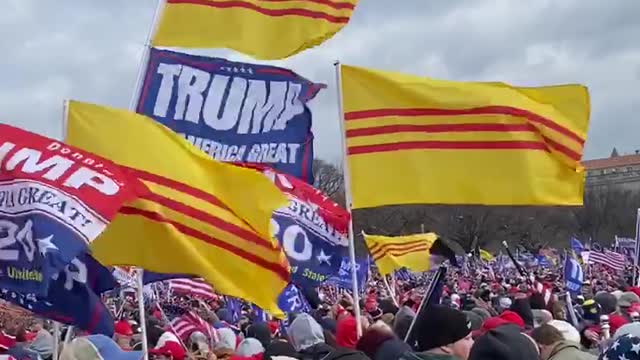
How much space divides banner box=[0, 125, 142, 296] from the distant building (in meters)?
129

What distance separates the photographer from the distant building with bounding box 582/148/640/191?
447 ft

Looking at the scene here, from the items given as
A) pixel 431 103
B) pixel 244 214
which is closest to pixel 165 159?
pixel 244 214

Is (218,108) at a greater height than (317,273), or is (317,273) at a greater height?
(218,108)

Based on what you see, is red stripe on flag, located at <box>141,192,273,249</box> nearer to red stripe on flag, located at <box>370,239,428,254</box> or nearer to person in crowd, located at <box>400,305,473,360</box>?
person in crowd, located at <box>400,305,473,360</box>

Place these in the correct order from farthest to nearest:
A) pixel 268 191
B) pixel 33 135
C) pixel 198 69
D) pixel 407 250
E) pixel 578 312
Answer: pixel 407 250 → pixel 578 312 → pixel 198 69 → pixel 268 191 → pixel 33 135

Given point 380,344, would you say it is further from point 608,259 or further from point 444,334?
point 608,259

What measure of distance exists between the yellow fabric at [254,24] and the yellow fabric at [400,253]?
7.10 metres

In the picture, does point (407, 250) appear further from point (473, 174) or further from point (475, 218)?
point (475, 218)

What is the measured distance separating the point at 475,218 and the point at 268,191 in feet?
267

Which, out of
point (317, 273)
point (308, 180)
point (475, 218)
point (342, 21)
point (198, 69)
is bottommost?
point (317, 273)

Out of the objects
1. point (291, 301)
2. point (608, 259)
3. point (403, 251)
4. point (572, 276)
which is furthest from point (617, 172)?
point (291, 301)

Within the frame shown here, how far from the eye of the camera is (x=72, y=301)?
607 centimetres

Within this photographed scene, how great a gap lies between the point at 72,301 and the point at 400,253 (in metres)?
11.0

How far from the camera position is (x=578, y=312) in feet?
40.9
